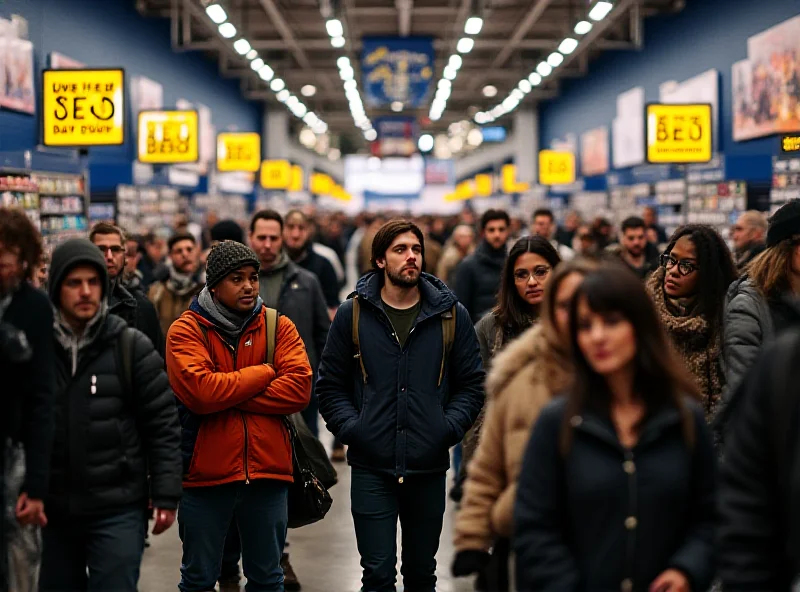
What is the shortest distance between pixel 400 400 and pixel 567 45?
15.5 metres

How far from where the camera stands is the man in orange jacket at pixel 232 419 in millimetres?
4750

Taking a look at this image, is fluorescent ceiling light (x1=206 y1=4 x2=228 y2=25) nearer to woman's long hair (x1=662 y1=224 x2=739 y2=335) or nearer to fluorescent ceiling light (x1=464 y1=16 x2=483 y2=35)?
fluorescent ceiling light (x1=464 y1=16 x2=483 y2=35)

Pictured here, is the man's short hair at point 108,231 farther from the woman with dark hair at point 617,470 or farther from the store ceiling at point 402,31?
the store ceiling at point 402,31

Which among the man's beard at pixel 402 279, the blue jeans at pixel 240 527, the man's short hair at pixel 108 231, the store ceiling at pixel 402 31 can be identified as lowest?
the blue jeans at pixel 240 527

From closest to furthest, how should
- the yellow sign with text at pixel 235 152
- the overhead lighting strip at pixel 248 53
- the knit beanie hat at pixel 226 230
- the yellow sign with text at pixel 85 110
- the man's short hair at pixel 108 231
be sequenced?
the man's short hair at pixel 108 231, the knit beanie hat at pixel 226 230, the yellow sign with text at pixel 85 110, the overhead lighting strip at pixel 248 53, the yellow sign with text at pixel 235 152

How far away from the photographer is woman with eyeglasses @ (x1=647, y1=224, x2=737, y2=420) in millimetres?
4973

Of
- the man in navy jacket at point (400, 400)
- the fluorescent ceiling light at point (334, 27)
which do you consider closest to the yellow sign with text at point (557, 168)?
the fluorescent ceiling light at point (334, 27)

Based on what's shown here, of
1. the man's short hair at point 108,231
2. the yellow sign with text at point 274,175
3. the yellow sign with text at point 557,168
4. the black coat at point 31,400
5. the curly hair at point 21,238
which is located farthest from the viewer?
the yellow sign with text at point 274,175

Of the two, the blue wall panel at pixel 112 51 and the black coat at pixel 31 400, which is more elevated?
the blue wall panel at pixel 112 51

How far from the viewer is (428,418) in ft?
15.6

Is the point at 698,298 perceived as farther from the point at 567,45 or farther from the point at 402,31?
the point at 402,31

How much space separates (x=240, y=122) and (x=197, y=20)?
31.5 ft

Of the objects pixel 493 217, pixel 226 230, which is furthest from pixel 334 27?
pixel 226 230

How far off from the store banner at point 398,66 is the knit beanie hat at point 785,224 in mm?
16057
